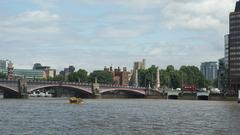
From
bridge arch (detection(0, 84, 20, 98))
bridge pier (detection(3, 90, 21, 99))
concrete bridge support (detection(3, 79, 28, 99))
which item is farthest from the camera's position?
bridge pier (detection(3, 90, 21, 99))

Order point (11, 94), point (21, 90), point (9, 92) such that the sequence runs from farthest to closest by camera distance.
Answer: point (11, 94) < point (9, 92) < point (21, 90)

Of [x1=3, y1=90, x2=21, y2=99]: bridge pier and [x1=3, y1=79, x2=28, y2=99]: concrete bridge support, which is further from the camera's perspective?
[x1=3, y1=90, x2=21, y2=99]: bridge pier

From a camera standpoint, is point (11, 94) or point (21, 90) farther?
point (11, 94)

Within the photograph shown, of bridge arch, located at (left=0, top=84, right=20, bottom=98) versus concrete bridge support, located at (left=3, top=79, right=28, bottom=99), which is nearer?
bridge arch, located at (left=0, top=84, right=20, bottom=98)

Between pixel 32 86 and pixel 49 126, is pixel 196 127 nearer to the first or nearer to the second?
pixel 49 126

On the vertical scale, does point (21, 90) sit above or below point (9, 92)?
above

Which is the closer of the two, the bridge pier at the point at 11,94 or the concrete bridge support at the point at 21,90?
the concrete bridge support at the point at 21,90

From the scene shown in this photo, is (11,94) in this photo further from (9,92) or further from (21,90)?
(21,90)

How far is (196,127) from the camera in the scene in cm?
5834

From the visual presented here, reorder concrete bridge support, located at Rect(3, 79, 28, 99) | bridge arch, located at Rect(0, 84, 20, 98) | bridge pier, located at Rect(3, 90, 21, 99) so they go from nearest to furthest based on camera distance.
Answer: bridge arch, located at Rect(0, 84, 20, 98)
concrete bridge support, located at Rect(3, 79, 28, 99)
bridge pier, located at Rect(3, 90, 21, 99)

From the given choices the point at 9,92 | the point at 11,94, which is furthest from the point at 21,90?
the point at 11,94

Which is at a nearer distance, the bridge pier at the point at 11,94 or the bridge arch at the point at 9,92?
the bridge arch at the point at 9,92

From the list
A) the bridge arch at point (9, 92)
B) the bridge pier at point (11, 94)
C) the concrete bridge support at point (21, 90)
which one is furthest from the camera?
the bridge pier at point (11, 94)

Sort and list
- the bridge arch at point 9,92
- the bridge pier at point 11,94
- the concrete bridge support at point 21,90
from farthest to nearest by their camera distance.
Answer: the bridge pier at point 11,94 → the concrete bridge support at point 21,90 → the bridge arch at point 9,92
